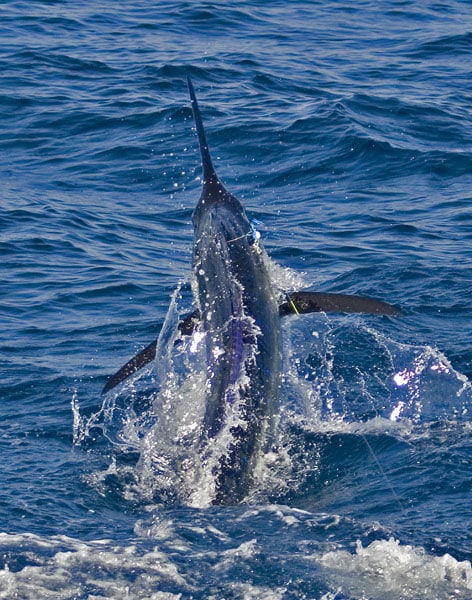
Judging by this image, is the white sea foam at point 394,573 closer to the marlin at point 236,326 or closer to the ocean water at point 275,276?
the ocean water at point 275,276

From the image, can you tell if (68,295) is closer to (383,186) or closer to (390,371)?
(390,371)

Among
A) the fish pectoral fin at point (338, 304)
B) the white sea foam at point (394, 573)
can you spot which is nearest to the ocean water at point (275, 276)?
the white sea foam at point (394, 573)

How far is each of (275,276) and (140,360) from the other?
5.86 feet

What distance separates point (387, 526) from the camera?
10.1m

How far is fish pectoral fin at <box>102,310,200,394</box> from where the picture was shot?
39.6ft

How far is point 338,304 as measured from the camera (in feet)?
41.4

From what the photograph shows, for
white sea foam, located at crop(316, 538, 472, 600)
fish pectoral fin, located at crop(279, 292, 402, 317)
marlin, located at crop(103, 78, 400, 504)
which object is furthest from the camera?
fish pectoral fin, located at crop(279, 292, 402, 317)

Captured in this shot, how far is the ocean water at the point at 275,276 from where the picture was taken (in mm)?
9320

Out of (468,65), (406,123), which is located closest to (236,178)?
(406,123)

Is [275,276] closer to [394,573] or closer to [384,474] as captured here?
[384,474]

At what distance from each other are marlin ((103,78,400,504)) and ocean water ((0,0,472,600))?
0.41 m

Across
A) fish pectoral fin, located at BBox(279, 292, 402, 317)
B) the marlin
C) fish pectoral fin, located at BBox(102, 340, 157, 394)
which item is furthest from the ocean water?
fish pectoral fin, located at BBox(279, 292, 402, 317)

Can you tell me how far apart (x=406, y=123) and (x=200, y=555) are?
1650cm

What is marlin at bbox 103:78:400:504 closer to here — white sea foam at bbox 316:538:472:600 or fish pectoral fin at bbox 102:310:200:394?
fish pectoral fin at bbox 102:310:200:394
